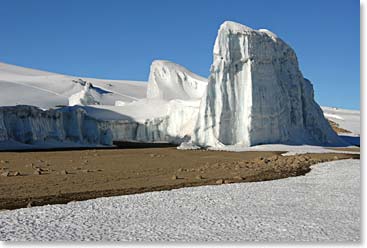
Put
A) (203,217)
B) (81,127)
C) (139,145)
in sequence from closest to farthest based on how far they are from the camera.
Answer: (203,217), (81,127), (139,145)

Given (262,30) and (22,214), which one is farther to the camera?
(262,30)

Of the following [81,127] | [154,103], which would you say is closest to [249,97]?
[81,127]

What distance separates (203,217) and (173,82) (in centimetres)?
5003

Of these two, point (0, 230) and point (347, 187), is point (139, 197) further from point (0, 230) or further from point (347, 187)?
point (347, 187)

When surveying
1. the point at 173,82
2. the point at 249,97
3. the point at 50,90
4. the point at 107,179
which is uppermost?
the point at 50,90

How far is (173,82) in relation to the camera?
2280 inches

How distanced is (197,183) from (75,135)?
2800cm

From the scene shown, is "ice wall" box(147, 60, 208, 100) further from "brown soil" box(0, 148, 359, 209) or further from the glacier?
"brown soil" box(0, 148, 359, 209)

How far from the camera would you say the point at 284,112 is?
118 feet

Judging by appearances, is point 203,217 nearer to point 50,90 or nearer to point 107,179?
point 107,179

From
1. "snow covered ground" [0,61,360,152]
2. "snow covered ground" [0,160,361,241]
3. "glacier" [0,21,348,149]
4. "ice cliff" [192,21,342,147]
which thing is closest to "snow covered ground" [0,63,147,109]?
"snow covered ground" [0,61,360,152]

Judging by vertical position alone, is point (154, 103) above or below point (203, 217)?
above

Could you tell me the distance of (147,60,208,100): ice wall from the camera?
56925 millimetres

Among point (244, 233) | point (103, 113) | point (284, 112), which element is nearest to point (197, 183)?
point (244, 233)
